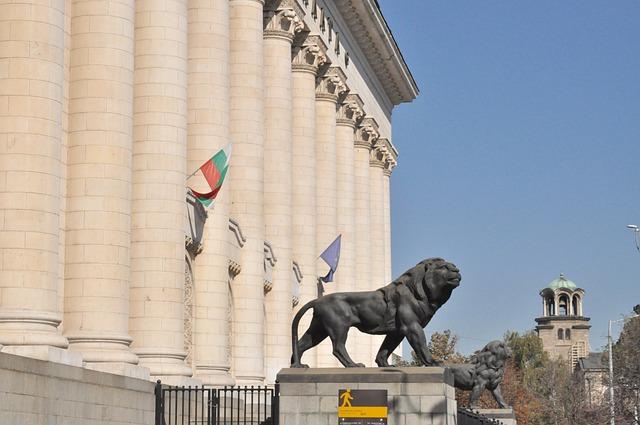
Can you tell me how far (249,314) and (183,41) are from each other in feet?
40.2

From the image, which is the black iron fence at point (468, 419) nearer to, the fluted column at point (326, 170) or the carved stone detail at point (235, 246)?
the carved stone detail at point (235, 246)

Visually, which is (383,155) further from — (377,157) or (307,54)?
(307,54)

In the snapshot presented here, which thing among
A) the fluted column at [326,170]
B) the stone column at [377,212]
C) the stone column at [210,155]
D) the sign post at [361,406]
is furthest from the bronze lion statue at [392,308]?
the stone column at [377,212]

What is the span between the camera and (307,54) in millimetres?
63000

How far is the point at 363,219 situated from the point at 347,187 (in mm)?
4495

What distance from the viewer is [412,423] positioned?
1184 inches

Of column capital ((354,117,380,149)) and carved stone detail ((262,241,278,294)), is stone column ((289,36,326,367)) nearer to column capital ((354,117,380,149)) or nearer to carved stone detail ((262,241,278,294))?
carved stone detail ((262,241,278,294))

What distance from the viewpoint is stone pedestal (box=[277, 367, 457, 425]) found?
3016cm

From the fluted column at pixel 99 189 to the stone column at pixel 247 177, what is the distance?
1409cm

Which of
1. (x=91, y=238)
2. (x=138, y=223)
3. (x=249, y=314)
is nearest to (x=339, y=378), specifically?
(x=91, y=238)

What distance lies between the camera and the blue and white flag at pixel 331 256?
63.8m

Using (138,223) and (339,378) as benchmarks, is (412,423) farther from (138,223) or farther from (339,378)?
(138,223)

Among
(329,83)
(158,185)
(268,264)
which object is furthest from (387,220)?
(158,185)

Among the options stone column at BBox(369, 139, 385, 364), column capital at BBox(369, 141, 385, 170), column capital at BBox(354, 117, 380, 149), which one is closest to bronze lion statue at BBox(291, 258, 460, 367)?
column capital at BBox(354, 117, 380, 149)
